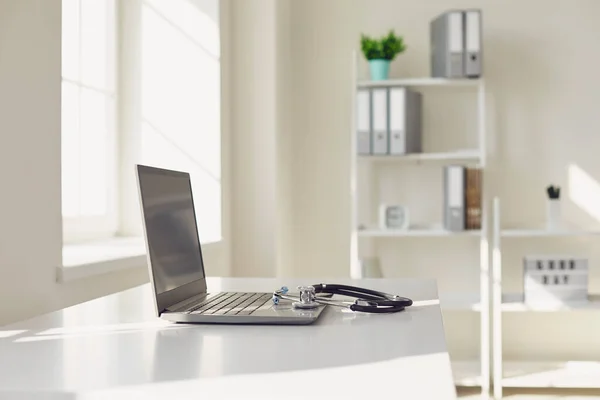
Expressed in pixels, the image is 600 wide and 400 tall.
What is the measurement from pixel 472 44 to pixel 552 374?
141cm

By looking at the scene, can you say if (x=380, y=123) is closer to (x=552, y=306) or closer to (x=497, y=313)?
(x=497, y=313)

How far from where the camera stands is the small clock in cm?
360

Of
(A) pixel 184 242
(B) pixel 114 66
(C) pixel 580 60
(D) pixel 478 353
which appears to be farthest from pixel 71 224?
(C) pixel 580 60

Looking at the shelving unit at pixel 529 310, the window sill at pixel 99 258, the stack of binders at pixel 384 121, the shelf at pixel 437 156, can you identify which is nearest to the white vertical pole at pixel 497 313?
the shelving unit at pixel 529 310

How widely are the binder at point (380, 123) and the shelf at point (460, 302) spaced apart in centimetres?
68

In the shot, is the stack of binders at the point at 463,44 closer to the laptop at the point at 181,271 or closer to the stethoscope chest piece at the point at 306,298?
the laptop at the point at 181,271

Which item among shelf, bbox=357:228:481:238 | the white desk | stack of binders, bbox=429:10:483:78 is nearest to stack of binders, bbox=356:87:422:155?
stack of binders, bbox=429:10:483:78

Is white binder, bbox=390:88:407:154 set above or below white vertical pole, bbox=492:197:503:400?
above

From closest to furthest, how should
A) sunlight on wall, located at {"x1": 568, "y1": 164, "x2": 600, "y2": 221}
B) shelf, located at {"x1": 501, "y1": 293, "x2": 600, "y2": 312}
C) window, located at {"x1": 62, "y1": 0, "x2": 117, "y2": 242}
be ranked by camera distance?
window, located at {"x1": 62, "y1": 0, "x2": 117, "y2": 242} < shelf, located at {"x1": 501, "y1": 293, "x2": 600, "y2": 312} < sunlight on wall, located at {"x1": 568, "y1": 164, "x2": 600, "y2": 221}

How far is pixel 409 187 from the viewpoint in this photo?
3.90 m

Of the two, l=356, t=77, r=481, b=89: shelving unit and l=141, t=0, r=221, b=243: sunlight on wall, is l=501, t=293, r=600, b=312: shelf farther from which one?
l=141, t=0, r=221, b=243: sunlight on wall

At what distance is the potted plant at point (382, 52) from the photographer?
144 inches

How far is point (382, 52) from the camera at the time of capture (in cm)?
365

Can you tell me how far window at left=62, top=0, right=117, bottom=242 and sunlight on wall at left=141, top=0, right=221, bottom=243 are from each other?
5.8 inches
